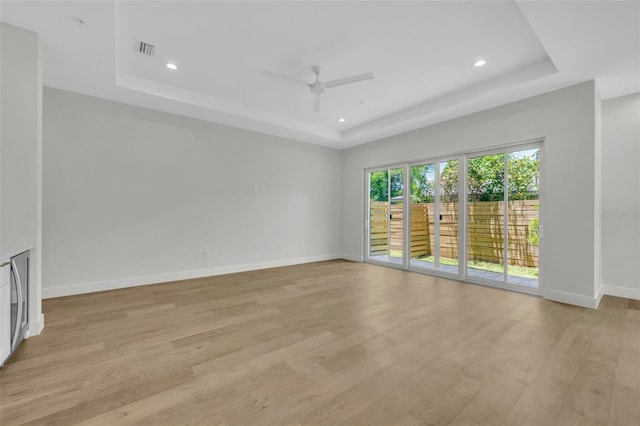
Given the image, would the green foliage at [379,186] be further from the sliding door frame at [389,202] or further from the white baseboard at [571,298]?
the white baseboard at [571,298]

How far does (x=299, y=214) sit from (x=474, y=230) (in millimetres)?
3565

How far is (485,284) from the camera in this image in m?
4.34

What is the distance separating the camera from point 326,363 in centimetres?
205

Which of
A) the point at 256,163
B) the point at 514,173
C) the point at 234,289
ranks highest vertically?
the point at 256,163

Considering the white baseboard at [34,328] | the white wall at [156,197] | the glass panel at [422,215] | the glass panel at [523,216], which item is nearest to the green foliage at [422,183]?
the glass panel at [422,215]

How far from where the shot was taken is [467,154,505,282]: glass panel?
4270 millimetres

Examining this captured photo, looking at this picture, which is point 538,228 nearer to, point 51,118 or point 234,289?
point 234,289

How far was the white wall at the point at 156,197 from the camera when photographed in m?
3.69

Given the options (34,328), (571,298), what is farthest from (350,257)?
(34,328)

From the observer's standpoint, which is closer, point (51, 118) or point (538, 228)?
point (51, 118)

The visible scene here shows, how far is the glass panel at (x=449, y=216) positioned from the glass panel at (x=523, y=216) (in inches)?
31.9

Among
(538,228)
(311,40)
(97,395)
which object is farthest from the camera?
(538,228)

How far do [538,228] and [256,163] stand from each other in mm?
4977

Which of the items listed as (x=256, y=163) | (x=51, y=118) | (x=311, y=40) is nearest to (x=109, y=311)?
(x=51, y=118)
